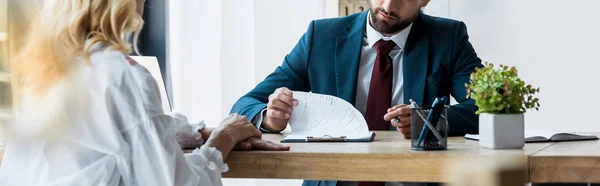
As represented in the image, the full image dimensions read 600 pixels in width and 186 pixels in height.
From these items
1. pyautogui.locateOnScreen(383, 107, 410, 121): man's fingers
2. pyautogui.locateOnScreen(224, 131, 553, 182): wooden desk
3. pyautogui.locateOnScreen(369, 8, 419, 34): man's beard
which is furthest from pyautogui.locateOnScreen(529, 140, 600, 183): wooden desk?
pyautogui.locateOnScreen(369, 8, 419, 34): man's beard

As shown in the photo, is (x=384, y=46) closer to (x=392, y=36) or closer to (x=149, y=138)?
(x=392, y=36)

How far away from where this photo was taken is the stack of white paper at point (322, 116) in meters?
1.99

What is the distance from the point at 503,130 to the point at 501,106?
0.05 m

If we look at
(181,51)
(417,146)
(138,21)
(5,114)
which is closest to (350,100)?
(417,146)

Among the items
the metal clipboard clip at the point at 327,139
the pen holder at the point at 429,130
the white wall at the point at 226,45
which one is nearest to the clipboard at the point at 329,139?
the metal clipboard clip at the point at 327,139

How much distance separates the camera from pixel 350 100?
2.33 metres

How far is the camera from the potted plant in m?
1.59

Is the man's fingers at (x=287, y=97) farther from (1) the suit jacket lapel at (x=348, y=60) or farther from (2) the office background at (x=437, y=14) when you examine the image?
(2) the office background at (x=437, y=14)

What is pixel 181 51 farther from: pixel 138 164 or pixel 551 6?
pixel 138 164

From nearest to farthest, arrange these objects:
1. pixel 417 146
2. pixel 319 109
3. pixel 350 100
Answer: pixel 417 146
pixel 319 109
pixel 350 100

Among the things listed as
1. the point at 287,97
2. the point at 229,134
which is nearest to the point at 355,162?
the point at 229,134

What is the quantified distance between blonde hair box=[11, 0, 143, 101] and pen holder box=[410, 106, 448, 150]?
0.60 m

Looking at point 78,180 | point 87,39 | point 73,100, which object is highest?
point 87,39

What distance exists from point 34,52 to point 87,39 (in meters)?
0.11
